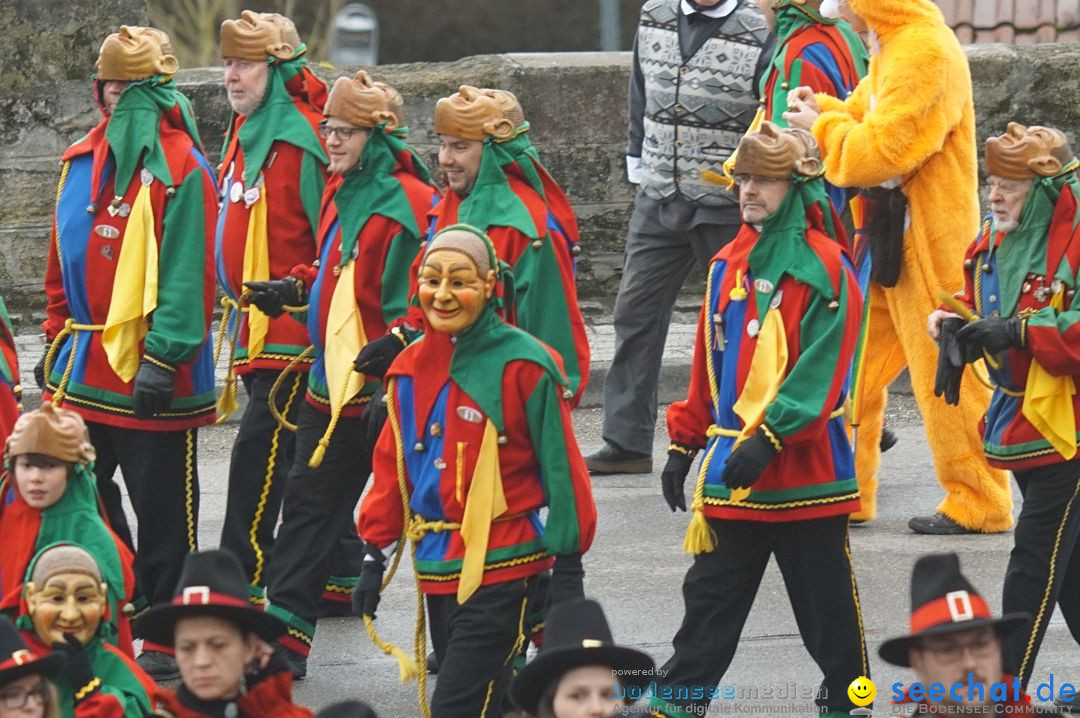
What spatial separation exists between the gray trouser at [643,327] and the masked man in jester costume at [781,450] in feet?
9.89

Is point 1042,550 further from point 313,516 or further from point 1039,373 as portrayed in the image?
point 313,516

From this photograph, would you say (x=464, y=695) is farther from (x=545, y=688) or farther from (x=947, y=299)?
(x=947, y=299)

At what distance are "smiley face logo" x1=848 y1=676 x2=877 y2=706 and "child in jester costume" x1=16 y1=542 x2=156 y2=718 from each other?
6.53 ft

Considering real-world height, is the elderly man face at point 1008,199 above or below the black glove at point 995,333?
above

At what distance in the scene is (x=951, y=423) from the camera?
Answer: 27.5 ft

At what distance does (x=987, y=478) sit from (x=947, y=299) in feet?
5.94

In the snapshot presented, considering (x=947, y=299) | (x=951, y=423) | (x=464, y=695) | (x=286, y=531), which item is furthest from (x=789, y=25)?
(x=464, y=695)

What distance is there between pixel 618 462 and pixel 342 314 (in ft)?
8.70

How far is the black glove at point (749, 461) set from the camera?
20.4 ft

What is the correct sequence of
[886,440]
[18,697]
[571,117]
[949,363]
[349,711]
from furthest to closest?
[571,117] < [886,440] < [949,363] < [18,697] < [349,711]

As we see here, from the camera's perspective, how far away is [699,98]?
9.42m

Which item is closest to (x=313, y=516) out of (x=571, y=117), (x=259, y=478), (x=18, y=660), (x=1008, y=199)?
(x=259, y=478)

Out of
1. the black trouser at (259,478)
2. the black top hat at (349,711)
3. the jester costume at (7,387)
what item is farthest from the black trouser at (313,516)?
the black top hat at (349,711)

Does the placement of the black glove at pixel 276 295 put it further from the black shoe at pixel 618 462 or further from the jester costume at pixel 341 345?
the black shoe at pixel 618 462
